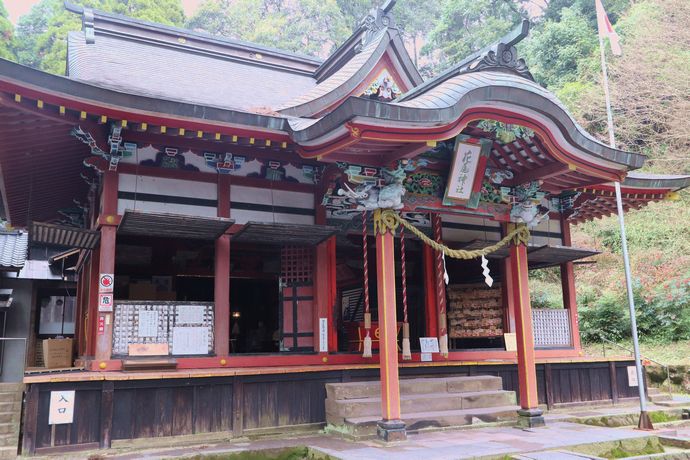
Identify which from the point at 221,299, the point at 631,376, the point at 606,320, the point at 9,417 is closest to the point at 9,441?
the point at 9,417

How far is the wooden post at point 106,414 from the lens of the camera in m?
7.15

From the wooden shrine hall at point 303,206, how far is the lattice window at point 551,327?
4 centimetres

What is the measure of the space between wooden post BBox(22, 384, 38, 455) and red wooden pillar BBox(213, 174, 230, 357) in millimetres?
2560

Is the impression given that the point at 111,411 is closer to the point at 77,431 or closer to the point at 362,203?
the point at 77,431

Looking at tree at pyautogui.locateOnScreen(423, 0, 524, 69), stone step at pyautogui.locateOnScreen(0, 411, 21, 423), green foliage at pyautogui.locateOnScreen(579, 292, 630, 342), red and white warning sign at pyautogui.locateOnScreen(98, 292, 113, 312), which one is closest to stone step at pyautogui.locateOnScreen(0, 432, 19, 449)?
stone step at pyautogui.locateOnScreen(0, 411, 21, 423)

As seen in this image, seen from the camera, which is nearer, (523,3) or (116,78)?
(116,78)

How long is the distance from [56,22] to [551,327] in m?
37.5

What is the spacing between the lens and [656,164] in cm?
2225

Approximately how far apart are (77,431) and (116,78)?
640 centimetres

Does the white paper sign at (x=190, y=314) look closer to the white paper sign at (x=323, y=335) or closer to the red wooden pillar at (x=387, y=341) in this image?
the white paper sign at (x=323, y=335)

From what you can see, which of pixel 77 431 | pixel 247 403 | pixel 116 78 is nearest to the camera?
pixel 77 431

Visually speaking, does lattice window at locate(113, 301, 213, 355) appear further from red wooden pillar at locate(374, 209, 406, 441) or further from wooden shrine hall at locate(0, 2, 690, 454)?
red wooden pillar at locate(374, 209, 406, 441)

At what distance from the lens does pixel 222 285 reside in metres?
8.85

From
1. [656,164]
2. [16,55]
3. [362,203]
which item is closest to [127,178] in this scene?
[362,203]
